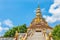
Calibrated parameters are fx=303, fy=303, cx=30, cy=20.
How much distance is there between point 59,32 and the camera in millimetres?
47438

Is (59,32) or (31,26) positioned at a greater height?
(31,26)

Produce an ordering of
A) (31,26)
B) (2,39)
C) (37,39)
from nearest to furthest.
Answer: (37,39)
(2,39)
(31,26)

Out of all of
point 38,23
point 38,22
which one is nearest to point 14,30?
point 38,23

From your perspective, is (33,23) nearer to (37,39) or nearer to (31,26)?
(31,26)

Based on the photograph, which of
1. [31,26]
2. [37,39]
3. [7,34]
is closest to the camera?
[37,39]

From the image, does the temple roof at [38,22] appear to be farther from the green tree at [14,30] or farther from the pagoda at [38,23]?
the green tree at [14,30]

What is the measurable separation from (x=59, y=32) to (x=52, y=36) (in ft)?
4.15

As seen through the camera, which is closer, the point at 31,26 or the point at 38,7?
the point at 31,26

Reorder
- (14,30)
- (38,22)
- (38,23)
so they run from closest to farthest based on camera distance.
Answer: (14,30)
(38,23)
(38,22)

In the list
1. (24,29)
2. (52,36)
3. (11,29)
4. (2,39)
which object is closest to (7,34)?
(11,29)

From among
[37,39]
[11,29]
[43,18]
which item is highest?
[43,18]

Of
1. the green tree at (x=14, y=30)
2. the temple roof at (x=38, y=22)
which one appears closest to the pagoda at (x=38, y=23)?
the temple roof at (x=38, y=22)

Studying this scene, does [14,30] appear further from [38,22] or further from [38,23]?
Result: [38,22]

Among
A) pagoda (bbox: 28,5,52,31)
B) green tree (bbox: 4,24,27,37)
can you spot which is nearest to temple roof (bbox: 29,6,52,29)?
pagoda (bbox: 28,5,52,31)
